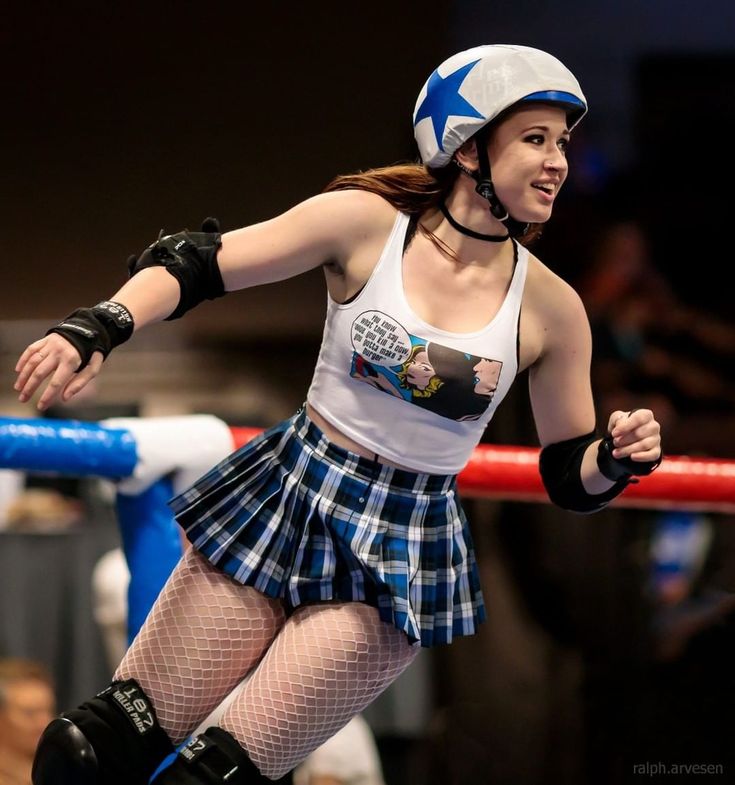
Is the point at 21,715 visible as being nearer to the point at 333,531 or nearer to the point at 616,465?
the point at 333,531

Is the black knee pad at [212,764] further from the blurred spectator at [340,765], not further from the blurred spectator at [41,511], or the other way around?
the blurred spectator at [41,511]

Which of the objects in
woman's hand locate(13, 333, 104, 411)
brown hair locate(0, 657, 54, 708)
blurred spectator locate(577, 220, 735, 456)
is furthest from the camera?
blurred spectator locate(577, 220, 735, 456)

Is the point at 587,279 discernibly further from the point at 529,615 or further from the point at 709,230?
the point at 529,615

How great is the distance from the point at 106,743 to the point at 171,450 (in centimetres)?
58

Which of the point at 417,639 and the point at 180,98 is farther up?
the point at 180,98

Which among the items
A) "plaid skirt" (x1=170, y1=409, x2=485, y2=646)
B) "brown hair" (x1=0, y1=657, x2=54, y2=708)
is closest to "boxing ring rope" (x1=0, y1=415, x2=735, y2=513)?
"plaid skirt" (x1=170, y1=409, x2=485, y2=646)

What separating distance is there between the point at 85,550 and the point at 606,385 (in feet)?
5.31

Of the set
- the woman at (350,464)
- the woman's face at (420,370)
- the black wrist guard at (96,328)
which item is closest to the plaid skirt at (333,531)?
the woman at (350,464)

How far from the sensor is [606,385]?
338 centimetres

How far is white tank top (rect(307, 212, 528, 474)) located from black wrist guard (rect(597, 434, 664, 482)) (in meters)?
0.15

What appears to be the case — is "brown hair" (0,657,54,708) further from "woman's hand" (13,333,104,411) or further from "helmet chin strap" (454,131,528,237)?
"helmet chin strap" (454,131,528,237)

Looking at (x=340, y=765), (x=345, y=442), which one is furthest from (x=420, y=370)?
(x=340, y=765)

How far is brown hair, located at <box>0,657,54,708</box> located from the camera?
88.5 inches

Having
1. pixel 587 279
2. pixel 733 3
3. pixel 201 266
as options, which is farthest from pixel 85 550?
pixel 733 3
